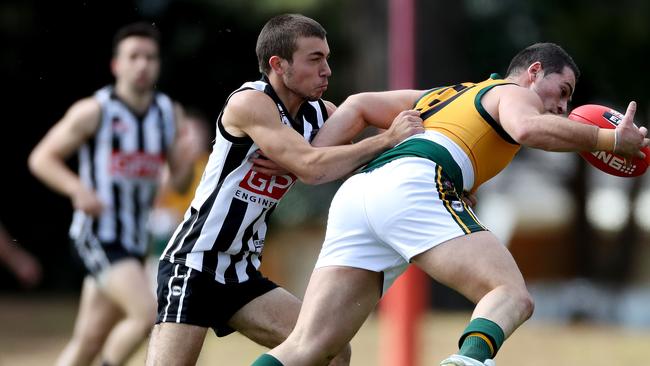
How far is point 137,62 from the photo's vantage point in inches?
353

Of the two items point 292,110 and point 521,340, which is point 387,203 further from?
point 521,340

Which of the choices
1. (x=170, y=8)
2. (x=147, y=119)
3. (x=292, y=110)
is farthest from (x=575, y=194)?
(x=292, y=110)

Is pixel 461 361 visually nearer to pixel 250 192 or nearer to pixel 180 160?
pixel 250 192

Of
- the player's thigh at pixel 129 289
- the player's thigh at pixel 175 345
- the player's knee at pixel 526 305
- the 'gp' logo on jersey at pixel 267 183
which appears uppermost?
the 'gp' logo on jersey at pixel 267 183

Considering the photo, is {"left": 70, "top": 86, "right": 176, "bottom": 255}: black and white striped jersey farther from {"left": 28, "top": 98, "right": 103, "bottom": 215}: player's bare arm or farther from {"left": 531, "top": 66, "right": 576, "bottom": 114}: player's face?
{"left": 531, "top": 66, "right": 576, "bottom": 114}: player's face

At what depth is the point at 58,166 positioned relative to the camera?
870 cm

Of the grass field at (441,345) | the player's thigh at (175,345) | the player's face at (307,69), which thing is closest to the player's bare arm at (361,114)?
the player's face at (307,69)

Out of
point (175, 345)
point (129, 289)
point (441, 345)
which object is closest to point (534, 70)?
point (175, 345)

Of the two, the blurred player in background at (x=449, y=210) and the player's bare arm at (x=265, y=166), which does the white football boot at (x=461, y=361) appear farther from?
the player's bare arm at (x=265, y=166)

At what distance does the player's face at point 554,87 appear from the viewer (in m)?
5.93

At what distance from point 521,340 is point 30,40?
961cm

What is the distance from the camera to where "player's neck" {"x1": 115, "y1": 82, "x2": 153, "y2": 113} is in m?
9.05

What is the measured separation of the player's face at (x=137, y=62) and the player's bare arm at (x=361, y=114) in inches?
122

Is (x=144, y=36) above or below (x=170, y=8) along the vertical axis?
above
